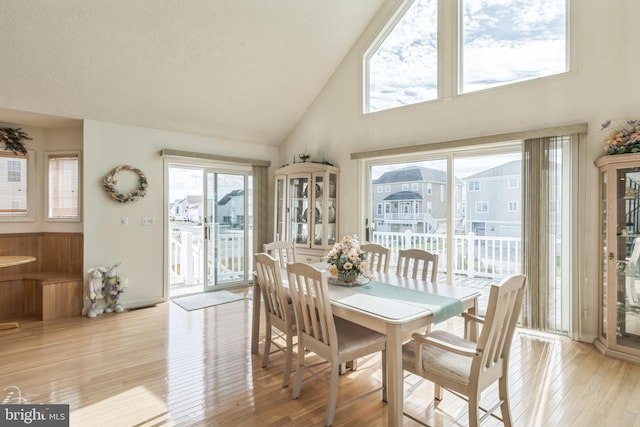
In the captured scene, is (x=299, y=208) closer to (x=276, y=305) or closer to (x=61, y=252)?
(x=276, y=305)

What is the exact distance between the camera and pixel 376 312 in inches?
76.8

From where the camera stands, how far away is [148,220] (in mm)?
4641

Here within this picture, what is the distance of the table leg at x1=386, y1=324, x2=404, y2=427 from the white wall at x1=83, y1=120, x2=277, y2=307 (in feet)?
13.0

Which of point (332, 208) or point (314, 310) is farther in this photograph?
point (332, 208)

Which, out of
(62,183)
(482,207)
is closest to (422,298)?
(482,207)

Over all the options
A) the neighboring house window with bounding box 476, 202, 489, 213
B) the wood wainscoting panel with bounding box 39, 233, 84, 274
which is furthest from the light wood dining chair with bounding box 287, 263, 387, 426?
the wood wainscoting panel with bounding box 39, 233, 84, 274

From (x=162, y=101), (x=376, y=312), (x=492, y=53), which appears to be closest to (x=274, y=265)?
(x=376, y=312)

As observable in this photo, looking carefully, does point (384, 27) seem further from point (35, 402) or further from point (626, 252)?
point (35, 402)

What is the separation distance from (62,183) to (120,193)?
1.10 meters

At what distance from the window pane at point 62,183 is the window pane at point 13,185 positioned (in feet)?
0.94

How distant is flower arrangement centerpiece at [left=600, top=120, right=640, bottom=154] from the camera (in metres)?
2.76

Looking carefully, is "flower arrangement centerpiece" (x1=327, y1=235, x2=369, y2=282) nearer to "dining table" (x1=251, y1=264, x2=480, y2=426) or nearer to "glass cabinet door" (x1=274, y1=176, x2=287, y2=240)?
"dining table" (x1=251, y1=264, x2=480, y2=426)

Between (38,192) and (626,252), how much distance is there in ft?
22.7

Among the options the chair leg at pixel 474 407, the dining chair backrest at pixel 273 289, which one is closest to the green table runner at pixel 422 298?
the chair leg at pixel 474 407
